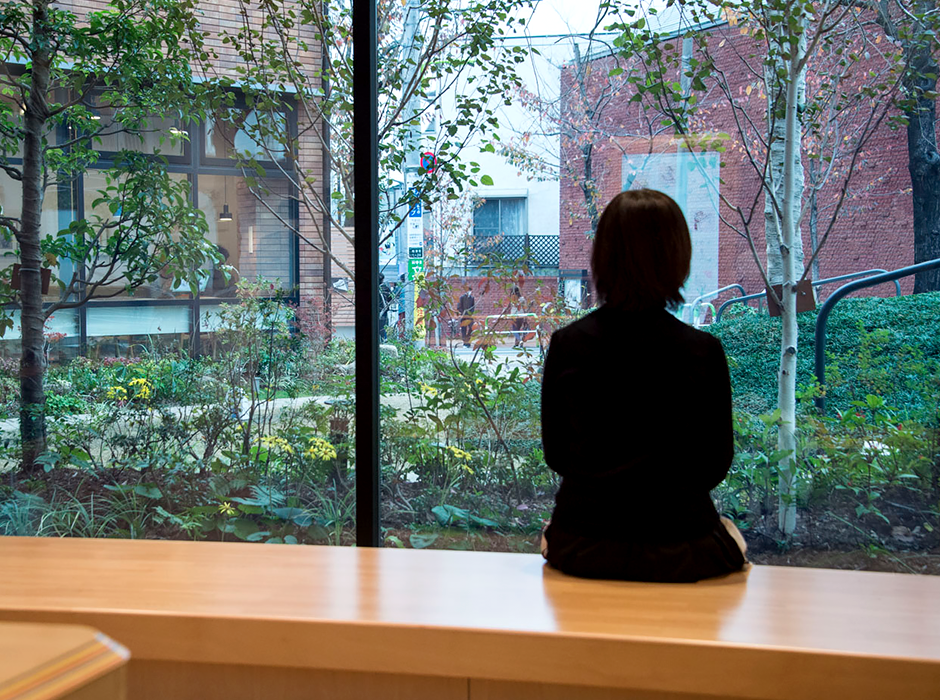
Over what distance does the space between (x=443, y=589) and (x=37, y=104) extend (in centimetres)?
289

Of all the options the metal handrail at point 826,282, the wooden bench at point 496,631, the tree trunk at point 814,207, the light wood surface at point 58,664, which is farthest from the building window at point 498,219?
the light wood surface at point 58,664

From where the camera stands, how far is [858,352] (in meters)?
2.85

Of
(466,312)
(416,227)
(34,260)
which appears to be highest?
(416,227)

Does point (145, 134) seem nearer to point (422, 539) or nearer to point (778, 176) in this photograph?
point (422, 539)

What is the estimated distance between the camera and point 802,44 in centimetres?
284

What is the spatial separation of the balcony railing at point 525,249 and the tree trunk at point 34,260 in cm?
197

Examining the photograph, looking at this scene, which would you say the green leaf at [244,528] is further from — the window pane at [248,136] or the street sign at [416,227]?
the window pane at [248,136]

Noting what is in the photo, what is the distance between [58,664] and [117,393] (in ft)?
10.6

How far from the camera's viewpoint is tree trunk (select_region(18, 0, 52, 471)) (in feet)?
11.3

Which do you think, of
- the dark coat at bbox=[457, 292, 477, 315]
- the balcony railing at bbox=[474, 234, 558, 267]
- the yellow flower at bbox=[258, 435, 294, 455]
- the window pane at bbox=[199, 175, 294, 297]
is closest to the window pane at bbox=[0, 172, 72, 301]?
the window pane at bbox=[199, 175, 294, 297]

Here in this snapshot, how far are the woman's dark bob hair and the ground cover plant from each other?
3.96 feet

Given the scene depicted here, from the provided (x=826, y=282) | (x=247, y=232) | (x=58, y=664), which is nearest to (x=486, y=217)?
(x=247, y=232)

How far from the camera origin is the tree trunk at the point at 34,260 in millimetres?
3459

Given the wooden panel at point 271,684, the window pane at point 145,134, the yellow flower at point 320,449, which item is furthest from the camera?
the window pane at point 145,134
